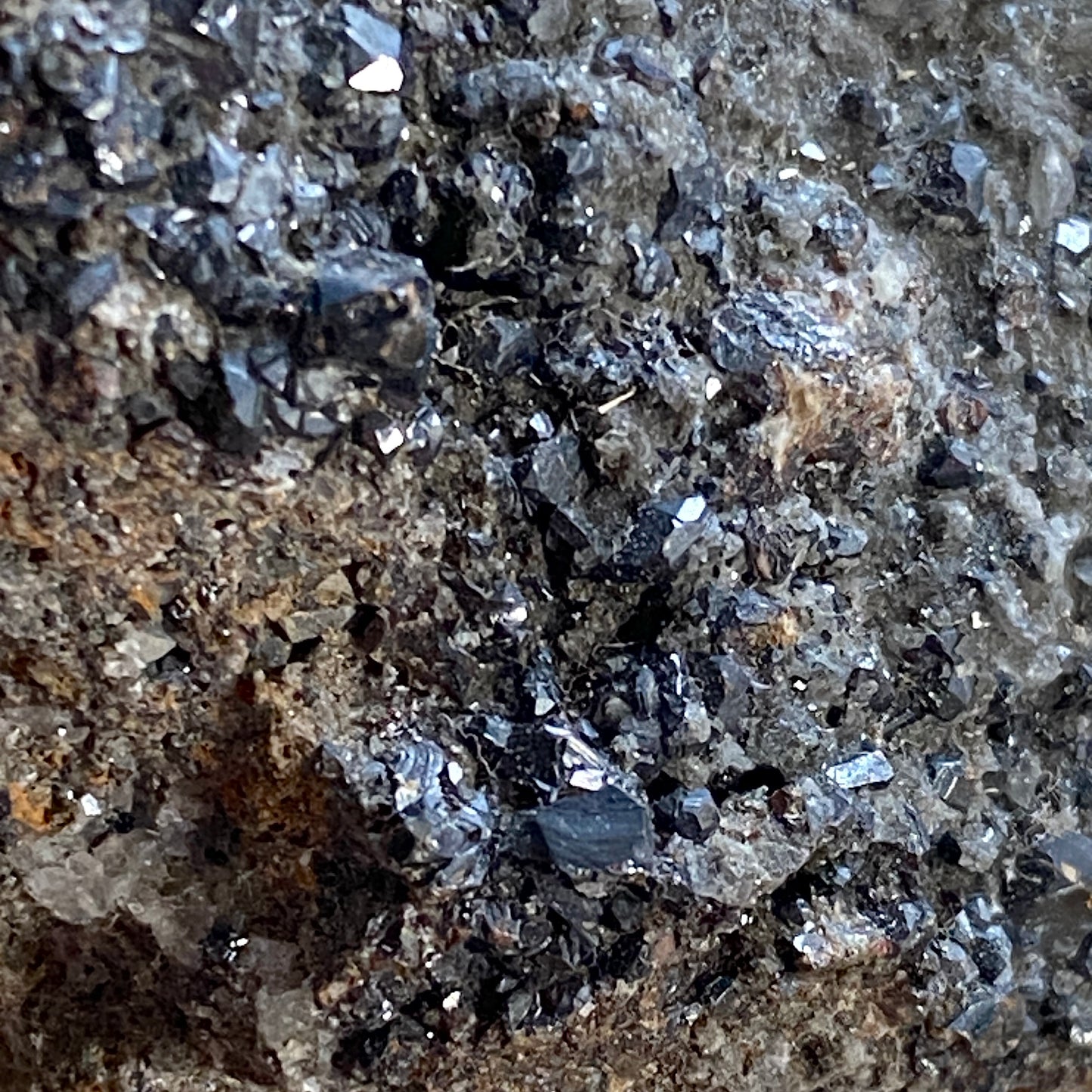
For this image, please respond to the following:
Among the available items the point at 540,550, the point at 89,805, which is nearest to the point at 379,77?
the point at 540,550

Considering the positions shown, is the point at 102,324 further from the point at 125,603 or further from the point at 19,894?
the point at 19,894

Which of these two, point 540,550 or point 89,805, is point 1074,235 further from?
point 89,805

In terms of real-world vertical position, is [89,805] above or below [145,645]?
below

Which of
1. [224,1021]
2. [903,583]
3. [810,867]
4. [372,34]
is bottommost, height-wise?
[224,1021]

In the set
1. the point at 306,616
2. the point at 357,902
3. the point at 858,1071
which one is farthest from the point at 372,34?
the point at 858,1071

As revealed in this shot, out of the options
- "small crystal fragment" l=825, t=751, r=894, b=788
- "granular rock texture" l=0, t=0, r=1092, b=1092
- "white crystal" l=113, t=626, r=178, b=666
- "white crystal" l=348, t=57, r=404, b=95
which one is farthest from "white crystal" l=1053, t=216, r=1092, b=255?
"white crystal" l=113, t=626, r=178, b=666

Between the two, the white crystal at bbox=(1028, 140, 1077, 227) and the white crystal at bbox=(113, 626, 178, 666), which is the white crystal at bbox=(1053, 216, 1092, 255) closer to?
the white crystal at bbox=(1028, 140, 1077, 227)

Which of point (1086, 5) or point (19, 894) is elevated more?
point (1086, 5)

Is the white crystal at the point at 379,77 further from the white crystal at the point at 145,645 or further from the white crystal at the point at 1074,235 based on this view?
the white crystal at the point at 1074,235
